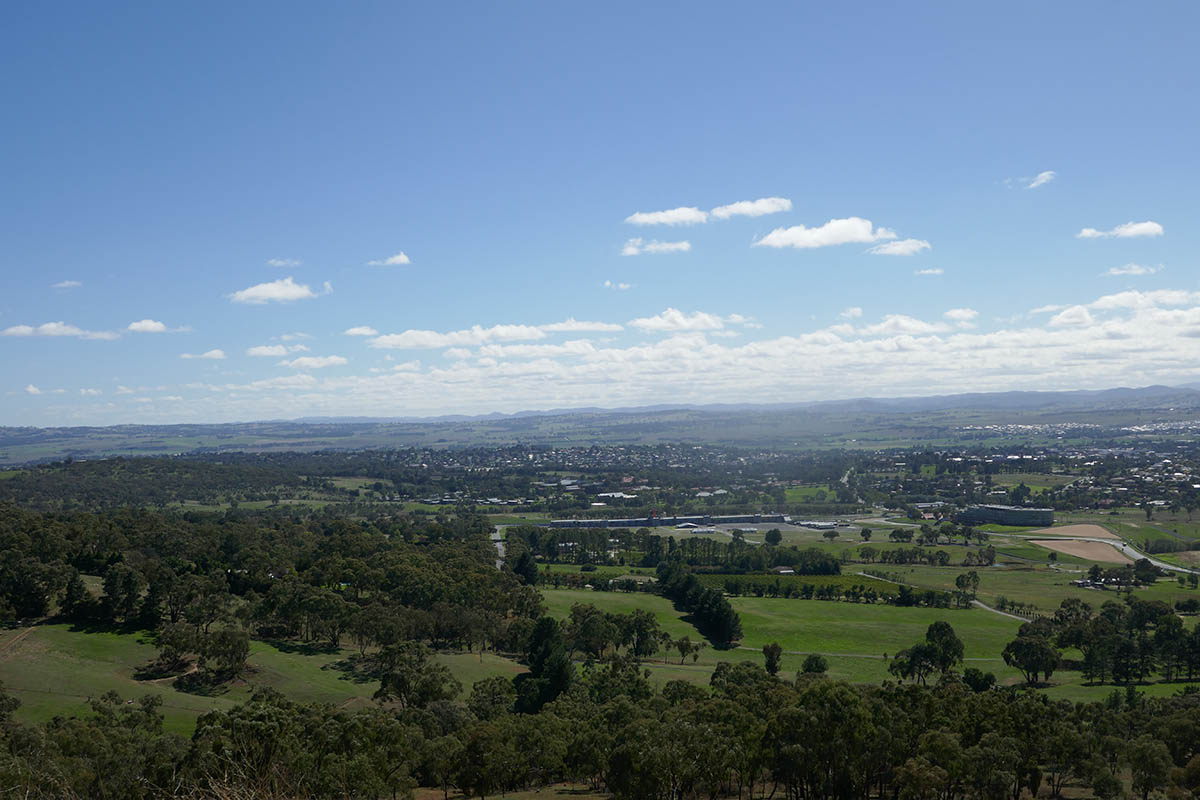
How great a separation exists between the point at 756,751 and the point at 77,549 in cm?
→ 8354

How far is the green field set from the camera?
55.3m

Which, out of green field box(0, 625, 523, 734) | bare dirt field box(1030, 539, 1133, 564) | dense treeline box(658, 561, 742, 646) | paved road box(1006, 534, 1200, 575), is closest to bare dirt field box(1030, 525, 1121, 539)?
paved road box(1006, 534, 1200, 575)

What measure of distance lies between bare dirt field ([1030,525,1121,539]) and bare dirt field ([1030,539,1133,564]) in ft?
23.9

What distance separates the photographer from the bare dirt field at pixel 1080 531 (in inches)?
5935

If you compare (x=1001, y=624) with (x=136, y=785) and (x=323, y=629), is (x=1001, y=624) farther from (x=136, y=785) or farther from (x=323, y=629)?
(x=136, y=785)

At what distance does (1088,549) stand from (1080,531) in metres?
21.0

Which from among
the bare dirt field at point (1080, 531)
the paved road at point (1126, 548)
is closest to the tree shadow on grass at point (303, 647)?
the paved road at point (1126, 548)

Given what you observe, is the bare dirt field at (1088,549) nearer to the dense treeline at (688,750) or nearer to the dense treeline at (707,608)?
the dense treeline at (707,608)

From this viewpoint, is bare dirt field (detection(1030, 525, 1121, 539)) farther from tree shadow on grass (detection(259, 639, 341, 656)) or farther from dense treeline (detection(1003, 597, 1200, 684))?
tree shadow on grass (detection(259, 639, 341, 656))

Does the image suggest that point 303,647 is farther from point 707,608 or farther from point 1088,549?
point 1088,549

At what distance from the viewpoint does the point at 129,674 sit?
6278cm

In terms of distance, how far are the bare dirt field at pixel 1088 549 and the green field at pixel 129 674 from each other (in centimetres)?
10531

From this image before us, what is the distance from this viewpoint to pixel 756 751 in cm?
3712

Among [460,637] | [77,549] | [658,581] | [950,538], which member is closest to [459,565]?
[460,637]
